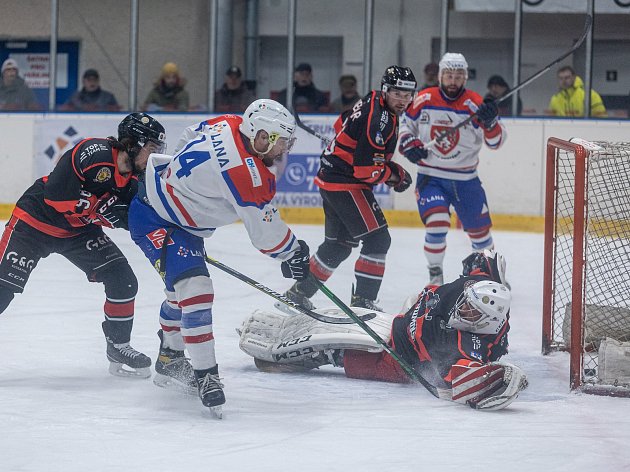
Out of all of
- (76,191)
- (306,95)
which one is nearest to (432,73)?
(306,95)

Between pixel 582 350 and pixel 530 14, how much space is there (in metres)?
7.36

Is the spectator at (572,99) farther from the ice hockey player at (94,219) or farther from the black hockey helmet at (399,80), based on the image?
the ice hockey player at (94,219)

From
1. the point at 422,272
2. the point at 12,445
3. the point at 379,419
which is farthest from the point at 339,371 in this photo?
the point at 422,272

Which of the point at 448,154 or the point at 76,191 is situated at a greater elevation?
the point at 448,154

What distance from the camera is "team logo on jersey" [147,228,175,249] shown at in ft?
11.6

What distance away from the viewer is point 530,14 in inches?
420

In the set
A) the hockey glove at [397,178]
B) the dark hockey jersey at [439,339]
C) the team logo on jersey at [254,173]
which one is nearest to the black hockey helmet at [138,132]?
the team logo on jersey at [254,173]

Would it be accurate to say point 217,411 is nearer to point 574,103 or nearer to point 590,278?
point 590,278

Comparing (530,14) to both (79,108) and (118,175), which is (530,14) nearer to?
(79,108)

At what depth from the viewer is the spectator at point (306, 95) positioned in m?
8.80

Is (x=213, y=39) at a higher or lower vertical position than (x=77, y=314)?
higher

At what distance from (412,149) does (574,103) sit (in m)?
3.26

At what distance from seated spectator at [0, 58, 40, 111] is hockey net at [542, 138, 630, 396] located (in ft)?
17.5

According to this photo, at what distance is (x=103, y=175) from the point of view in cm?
373
